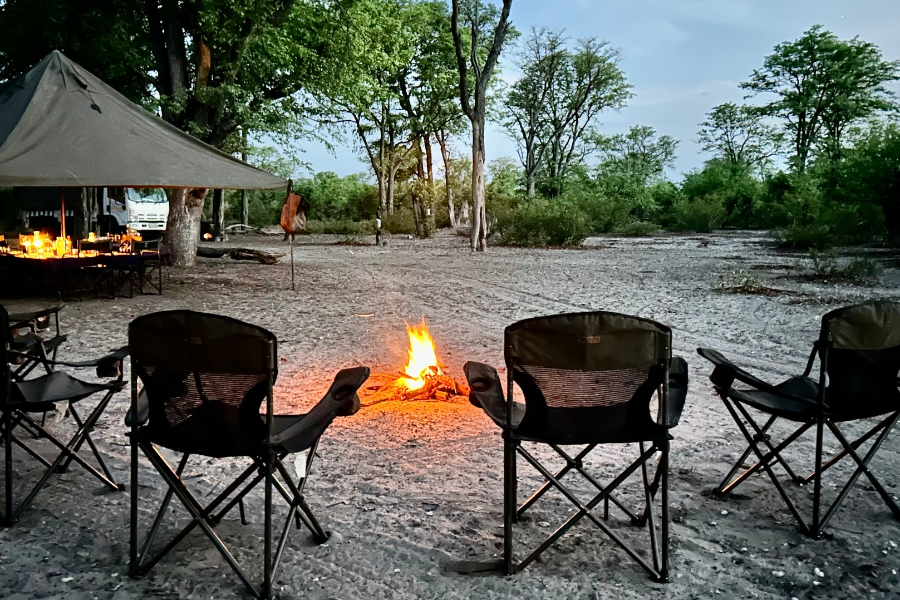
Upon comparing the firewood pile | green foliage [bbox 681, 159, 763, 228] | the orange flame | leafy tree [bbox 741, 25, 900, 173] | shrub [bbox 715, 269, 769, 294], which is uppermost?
leafy tree [bbox 741, 25, 900, 173]

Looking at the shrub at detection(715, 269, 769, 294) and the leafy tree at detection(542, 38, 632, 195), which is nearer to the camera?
the shrub at detection(715, 269, 769, 294)

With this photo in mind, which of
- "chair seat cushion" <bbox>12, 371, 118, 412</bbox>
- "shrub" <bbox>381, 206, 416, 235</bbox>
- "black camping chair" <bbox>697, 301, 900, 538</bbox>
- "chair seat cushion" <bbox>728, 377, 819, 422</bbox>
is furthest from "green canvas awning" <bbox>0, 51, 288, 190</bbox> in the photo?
"shrub" <bbox>381, 206, 416, 235</bbox>

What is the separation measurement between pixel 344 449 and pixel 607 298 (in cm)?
754

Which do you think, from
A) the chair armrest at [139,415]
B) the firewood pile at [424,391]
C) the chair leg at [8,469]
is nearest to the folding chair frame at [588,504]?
the chair armrest at [139,415]

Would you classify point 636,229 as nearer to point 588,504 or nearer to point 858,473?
point 858,473

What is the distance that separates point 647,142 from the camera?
5759 centimetres

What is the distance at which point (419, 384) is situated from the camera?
532 centimetres

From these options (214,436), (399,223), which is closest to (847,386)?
(214,436)

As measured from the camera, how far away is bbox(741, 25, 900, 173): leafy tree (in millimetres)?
37406

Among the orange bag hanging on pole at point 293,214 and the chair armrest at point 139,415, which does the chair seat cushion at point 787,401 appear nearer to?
the chair armrest at point 139,415

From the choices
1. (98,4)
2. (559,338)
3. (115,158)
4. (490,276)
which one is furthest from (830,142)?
(559,338)

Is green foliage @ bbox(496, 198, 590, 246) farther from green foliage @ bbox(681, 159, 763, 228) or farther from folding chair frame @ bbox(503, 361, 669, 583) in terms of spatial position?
folding chair frame @ bbox(503, 361, 669, 583)

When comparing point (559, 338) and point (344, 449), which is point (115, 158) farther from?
point (559, 338)

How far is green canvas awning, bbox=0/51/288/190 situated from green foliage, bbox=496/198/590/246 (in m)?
15.8
